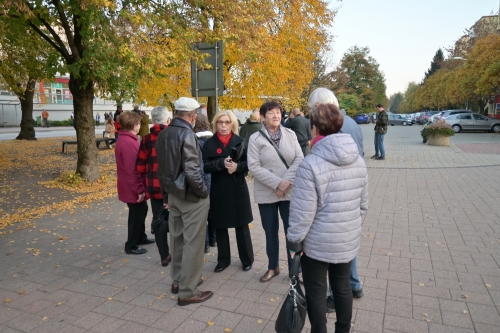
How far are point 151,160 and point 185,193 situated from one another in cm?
127

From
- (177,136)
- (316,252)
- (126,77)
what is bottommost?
(316,252)

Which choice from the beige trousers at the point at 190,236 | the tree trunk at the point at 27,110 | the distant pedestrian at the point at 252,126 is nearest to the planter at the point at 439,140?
the distant pedestrian at the point at 252,126

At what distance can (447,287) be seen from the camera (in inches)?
154

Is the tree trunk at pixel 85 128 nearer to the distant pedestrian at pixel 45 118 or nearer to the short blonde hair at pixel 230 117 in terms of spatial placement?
the short blonde hair at pixel 230 117

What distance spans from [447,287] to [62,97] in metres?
57.5

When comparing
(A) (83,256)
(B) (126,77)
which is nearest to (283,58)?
(B) (126,77)

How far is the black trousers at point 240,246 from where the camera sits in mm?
4441

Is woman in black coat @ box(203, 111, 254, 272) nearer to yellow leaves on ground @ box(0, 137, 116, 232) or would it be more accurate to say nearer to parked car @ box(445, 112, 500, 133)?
yellow leaves on ground @ box(0, 137, 116, 232)

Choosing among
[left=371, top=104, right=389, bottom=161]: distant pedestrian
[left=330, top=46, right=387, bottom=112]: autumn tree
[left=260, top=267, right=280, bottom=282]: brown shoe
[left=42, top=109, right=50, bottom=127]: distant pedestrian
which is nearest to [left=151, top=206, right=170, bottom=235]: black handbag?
[left=260, top=267, right=280, bottom=282]: brown shoe

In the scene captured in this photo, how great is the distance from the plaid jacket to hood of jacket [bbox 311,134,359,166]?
246cm

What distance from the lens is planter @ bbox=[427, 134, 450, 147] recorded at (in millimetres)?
18375

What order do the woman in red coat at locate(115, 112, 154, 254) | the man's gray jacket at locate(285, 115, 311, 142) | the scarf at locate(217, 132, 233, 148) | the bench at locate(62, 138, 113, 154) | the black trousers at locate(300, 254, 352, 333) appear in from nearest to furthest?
the black trousers at locate(300, 254, 352, 333) → the scarf at locate(217, 132, 233, 148) → the woman in red coat at locate(115, 112, 154, 254) → the man's gray jacket at locate(285, 115, 311, 142) → the bench at locate(62, 138, 113, 154)

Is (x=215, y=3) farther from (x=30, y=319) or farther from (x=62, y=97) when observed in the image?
(x=62, y=97)

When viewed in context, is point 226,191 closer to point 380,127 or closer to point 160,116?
point 160,116
